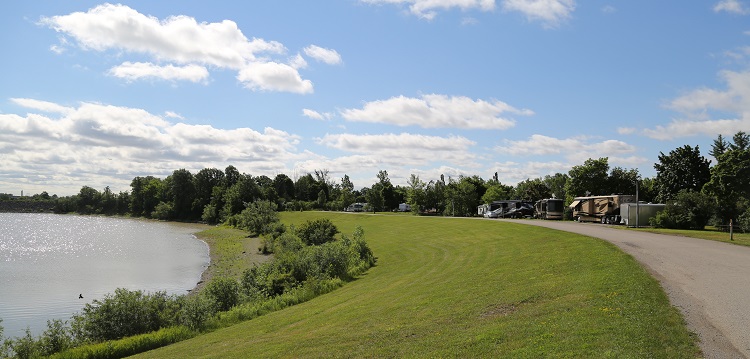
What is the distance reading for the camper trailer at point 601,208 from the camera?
4838cm

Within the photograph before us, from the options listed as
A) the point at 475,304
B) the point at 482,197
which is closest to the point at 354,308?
the point at 475,304

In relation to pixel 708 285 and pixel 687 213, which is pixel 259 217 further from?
pixel 708 285

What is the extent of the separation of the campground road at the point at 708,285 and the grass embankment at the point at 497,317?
40cm

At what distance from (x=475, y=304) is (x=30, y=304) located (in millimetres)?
28135

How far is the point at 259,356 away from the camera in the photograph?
12328mm

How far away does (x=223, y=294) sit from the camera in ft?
84.1

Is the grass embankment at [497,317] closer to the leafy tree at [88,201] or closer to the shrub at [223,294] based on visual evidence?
the shrub at [223,294]

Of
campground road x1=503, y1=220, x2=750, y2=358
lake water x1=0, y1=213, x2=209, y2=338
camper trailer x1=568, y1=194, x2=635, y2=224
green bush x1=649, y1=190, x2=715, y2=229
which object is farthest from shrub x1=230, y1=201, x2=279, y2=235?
campground road x1=503, y1=220, x2=750, y2=358

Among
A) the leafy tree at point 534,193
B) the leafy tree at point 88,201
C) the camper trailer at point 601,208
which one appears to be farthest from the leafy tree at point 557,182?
the leafy tree at point 88,201

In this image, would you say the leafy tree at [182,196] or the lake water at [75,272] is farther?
the leafy tree at [182,196]

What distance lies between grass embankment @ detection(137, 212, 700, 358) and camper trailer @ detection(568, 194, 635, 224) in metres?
26.3

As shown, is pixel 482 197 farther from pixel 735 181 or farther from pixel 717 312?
pixel 717 312

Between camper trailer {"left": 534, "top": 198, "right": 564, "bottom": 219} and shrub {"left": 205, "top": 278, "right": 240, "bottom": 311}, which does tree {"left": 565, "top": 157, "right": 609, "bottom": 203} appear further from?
shrub {"left": 205, "top": 278, "right": 240, "bottom": 311}

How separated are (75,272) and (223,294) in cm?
2322
